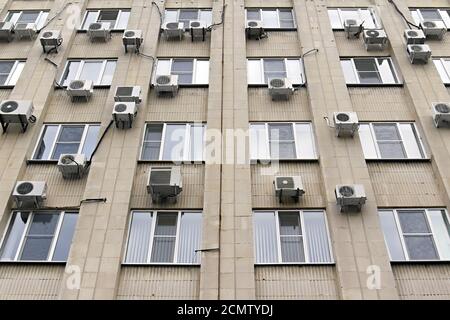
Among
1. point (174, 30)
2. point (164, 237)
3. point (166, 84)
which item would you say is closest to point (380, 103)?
point (166, 84)

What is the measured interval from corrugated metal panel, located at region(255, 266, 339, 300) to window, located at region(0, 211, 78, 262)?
569cm

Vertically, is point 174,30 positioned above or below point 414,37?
above

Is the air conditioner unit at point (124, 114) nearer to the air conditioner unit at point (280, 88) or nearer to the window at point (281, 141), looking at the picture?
the window at point (281, 141)

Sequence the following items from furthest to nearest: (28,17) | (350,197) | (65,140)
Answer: (28,17) → (65,140) → (350,197)

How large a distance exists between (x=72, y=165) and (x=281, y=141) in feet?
22.8

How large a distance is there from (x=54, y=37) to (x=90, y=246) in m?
9.82

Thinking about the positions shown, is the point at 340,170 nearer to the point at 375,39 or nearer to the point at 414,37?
the point at 375,39

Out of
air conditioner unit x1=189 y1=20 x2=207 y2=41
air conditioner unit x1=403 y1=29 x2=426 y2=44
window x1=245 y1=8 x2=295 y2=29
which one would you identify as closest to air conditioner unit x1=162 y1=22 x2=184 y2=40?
air conditioner unit x1=189 y1=20 x2=207 y2=41

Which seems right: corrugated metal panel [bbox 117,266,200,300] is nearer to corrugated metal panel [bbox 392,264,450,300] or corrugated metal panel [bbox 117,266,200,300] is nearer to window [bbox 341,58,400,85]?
corrugated metal panel [bbox 392,264,450,300]

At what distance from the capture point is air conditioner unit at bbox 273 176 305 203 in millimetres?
14922

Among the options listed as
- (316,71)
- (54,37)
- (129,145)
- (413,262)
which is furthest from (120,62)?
(413,262)

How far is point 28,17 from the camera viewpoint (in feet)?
74.2

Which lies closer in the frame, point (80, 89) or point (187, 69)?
point (80, 89)
